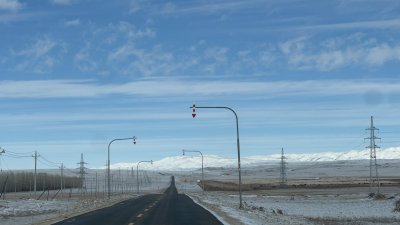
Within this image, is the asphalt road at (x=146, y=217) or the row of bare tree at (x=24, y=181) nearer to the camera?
the asphalt road at (x=146, y=217)

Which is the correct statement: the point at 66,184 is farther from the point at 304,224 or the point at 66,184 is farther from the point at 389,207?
the point at 304,224

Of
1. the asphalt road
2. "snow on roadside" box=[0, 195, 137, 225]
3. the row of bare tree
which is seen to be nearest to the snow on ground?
the asphalt road

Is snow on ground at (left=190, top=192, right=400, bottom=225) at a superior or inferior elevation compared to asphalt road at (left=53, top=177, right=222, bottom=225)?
inferior

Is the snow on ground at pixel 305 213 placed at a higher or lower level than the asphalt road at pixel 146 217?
lower

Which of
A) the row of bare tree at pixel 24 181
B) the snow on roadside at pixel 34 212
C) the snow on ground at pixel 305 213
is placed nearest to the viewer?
the snow on roadside at pixel 34 212

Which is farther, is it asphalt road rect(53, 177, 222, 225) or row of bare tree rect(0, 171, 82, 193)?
row of bare tree rect(0, 171, 82, 193)

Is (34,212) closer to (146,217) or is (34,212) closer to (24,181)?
(146,217)

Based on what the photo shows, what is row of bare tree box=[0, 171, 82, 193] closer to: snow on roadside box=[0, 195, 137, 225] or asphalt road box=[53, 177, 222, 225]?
snow on roadside box=[0, 195, 137, 225]

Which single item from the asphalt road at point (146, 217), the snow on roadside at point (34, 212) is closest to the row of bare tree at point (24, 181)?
the snow on roadside at point (34, 212)

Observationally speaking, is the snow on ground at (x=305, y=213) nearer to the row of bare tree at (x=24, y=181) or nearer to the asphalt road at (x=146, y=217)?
the asphalt road at (x=146, y=217)

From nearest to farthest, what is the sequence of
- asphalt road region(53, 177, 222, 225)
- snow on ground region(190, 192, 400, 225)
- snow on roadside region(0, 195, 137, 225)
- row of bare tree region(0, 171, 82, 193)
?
asphalt road region(53, 177, 222, 225)
snow on roadside region(0, 195, 137, 225)
snow on ground region(190, 192, 400, 225)
row of bare tree region(0, 171, 82, 193)

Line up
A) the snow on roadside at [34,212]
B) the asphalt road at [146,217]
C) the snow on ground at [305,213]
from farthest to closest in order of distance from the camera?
1. the snow on ground at [305,213]
2. the snow on roadside at [34,212]
3. the asphalt road at [146,217]

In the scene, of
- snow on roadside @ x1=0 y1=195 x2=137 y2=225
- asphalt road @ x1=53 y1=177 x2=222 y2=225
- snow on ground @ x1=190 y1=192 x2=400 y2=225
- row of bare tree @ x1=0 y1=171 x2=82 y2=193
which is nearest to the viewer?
asphalt road @ x1=53 y1=177 x2=222 y2=225

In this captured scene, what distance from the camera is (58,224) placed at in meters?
30.3
